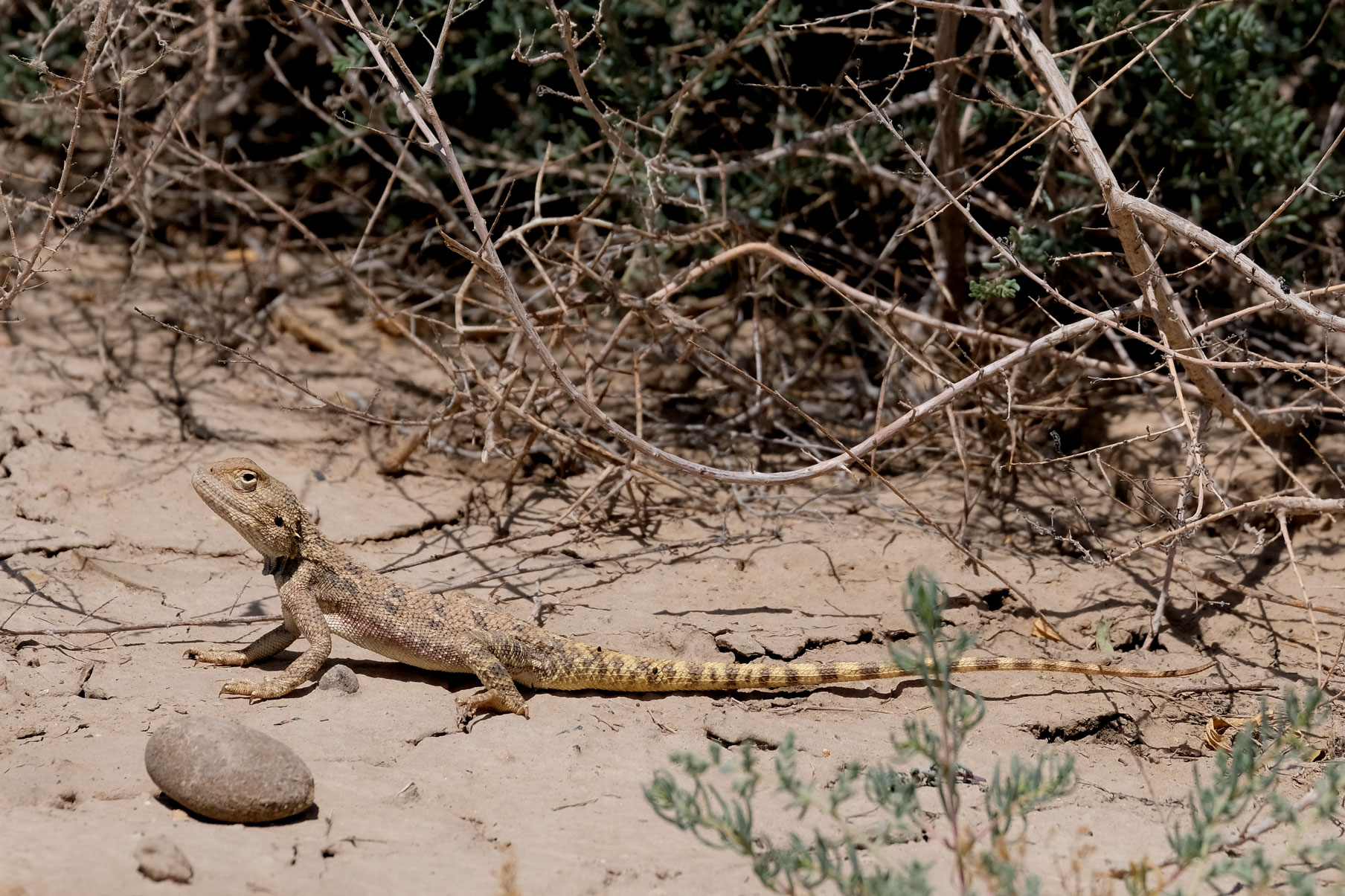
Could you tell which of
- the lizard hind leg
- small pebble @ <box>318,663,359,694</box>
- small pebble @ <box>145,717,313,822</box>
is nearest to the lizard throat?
small pebble @ <box>318,663,359,694</box>

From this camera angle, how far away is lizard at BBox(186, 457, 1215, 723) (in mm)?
4555

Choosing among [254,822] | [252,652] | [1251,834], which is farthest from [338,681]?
[1251,834]

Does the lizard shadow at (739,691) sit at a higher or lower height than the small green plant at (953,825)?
lower

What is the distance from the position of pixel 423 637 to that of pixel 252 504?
2.70ft

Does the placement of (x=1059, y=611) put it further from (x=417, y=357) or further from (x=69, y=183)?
(x=69, y=183)

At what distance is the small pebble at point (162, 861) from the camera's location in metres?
3.08

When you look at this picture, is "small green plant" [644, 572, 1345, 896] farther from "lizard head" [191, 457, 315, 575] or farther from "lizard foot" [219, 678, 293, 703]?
"lizard head" [191, 457, 315, 575]

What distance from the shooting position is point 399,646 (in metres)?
4.62

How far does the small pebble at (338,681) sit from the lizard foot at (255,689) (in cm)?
17

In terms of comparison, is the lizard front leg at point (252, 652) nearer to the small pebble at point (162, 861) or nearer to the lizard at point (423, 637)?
the lizard at point (423, 637)

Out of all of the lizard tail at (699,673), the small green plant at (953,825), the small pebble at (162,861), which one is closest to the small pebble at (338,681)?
the lizard tail at (699,673)

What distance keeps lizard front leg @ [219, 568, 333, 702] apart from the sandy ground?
0.07 meters

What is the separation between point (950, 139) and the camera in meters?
6.15

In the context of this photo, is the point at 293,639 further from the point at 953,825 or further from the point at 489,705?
the point at 953,825
